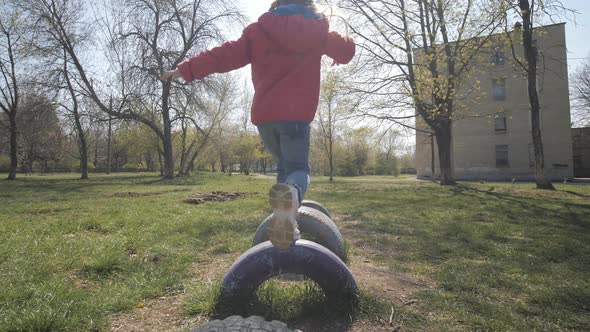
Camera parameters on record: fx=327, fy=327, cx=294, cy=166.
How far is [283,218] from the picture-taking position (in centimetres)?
206

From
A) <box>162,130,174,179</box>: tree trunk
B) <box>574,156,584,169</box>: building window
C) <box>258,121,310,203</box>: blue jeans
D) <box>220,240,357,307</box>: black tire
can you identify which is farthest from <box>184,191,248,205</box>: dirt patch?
<box>574,156,584,169</box>: building window

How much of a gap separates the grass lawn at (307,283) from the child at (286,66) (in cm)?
109

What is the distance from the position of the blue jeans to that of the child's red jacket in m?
0.07

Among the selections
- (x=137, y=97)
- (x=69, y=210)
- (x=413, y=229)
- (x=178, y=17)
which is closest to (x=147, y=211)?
(x=69, y=210)

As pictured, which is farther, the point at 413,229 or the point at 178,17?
the point at 178,17

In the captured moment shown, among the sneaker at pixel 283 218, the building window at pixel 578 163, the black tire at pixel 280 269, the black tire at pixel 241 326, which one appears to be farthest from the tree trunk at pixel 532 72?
the building window at pixel 578 163

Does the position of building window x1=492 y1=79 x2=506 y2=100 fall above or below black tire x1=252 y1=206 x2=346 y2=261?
above

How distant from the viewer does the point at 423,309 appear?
238 cm

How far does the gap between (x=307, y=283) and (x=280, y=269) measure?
1.90 ft

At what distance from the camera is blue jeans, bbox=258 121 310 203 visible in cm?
256

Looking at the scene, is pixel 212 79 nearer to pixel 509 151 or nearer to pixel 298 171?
pixel 298 171

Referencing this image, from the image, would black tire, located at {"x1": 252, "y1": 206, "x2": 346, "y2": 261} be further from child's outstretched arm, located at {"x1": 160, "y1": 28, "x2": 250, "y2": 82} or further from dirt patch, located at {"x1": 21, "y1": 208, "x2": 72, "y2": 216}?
dirt patch, located at {"x1": 21, "y1": 208, "x2": 72, "y2": 216}

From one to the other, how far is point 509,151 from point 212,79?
1070 inches

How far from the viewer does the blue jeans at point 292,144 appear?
256cm
